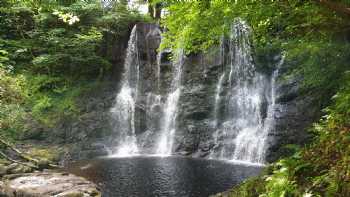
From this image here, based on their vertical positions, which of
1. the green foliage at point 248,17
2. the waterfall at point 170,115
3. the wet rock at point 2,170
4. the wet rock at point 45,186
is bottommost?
the wet rock at point 45,186

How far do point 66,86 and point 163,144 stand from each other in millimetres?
7657

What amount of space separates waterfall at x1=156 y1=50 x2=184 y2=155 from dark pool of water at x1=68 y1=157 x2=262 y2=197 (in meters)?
2.28

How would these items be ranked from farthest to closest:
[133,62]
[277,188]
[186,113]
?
[133,62] < [186,113] < [277,188]

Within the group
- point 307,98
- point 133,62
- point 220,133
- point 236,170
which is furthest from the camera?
point 133,62

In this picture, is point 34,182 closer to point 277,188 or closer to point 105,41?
point 277,188

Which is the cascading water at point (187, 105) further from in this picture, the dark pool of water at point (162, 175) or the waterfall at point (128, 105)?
the dark pool of water at point (162, 175)

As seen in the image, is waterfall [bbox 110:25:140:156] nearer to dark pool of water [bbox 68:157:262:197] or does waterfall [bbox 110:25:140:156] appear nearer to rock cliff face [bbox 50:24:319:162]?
rock cliff face [bbox 50:24:319:162]

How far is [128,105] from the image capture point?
2417 cm

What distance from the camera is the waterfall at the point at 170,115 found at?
21.7 metres

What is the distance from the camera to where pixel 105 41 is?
25.6m

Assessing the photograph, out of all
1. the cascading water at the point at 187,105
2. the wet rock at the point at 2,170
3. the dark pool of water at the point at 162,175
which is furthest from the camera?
the cascading water at the point at 187,105

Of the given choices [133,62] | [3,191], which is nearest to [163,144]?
[133,62]

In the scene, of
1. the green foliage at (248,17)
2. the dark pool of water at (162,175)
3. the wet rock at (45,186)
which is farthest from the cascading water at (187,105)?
the green foliage at (248,17)

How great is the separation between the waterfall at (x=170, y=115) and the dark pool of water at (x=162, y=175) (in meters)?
2.28
